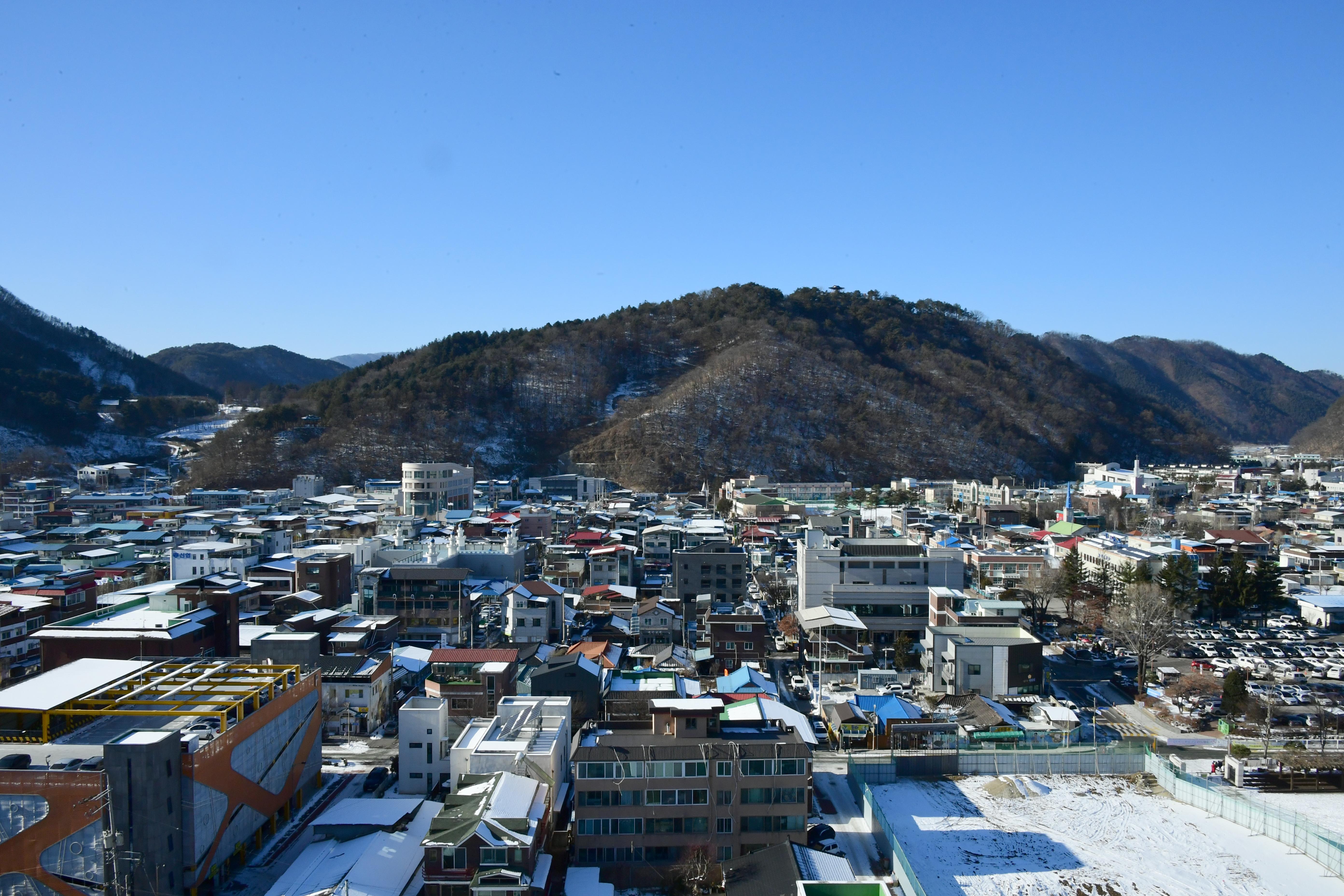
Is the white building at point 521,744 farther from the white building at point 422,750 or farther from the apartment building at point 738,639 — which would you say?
the apartment building at point 738,639

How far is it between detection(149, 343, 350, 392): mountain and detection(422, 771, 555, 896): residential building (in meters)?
76.9

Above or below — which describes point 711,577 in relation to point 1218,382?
below

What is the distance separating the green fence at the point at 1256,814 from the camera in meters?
7.72

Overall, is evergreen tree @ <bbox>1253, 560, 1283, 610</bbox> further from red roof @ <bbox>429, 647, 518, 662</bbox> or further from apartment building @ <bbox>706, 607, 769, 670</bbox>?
red roof @ <bbox>429, 647, 518, 662</bbox>

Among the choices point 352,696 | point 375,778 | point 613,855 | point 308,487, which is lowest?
point 375,778

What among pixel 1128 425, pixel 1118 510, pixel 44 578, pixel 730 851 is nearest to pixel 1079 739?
pixel 730 851

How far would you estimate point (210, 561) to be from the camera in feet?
57.4

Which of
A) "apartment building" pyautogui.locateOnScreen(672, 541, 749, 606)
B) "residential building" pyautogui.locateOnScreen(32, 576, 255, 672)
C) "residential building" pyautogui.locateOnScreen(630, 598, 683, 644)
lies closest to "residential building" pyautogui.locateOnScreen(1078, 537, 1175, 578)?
"apartment building" pyautogui.locateOnScreen(672, 541, 749, 606)

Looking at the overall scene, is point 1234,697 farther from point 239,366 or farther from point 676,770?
point 239,366

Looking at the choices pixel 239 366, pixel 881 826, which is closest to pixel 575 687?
pixel 881 826

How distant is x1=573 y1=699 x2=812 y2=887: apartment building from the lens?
7.97 m

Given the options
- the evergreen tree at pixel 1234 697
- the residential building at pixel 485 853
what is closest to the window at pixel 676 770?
the residential building at pixel 485 853

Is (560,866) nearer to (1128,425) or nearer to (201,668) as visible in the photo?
(201,668)

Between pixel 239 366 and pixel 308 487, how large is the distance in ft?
208
